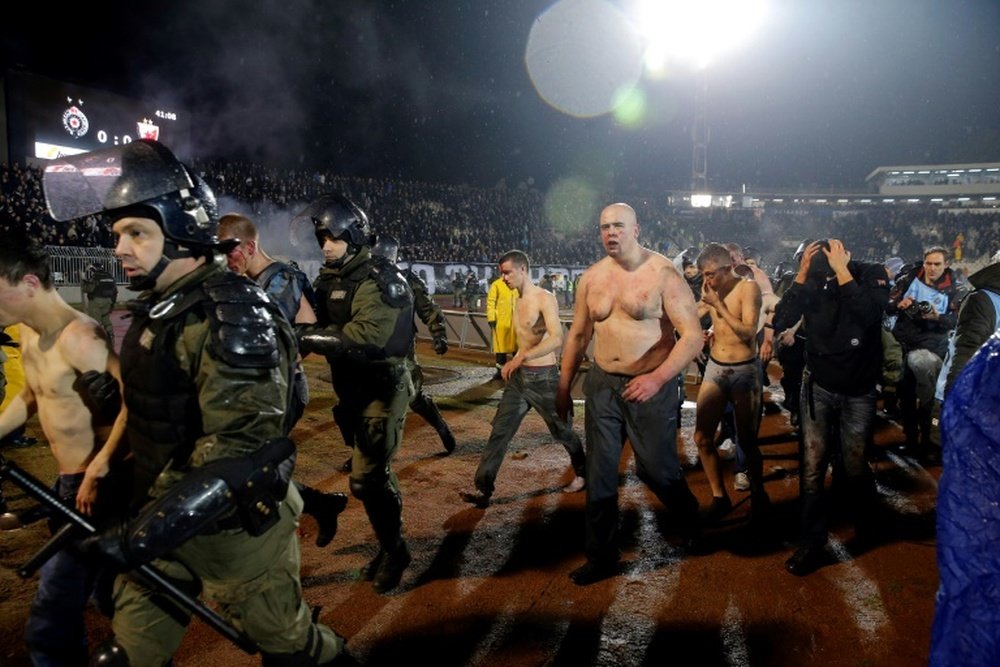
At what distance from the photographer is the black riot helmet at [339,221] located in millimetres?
3893

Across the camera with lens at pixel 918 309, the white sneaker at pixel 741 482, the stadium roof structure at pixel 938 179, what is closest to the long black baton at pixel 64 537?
the white sneaker at pixel 741 482

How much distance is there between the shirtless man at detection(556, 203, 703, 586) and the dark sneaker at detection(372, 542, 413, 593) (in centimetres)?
107

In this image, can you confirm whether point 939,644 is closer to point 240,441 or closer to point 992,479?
point 992,479

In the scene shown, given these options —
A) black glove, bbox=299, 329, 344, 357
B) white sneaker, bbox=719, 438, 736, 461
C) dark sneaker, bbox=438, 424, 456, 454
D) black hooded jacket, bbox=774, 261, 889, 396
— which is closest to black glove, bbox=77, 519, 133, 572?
black glove, bbox=299, 329, 344, 357

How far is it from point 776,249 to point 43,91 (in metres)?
54.1

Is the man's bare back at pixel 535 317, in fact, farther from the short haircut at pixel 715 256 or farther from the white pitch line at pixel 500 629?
the white pitch line at pixel 500 629

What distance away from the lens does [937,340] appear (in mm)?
6828

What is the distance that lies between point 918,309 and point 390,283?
598cm

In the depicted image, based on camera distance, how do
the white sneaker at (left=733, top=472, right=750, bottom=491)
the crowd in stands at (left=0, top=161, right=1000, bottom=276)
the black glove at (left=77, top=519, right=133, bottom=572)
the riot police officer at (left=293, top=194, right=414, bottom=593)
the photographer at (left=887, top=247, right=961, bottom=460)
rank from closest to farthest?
the black glove at (left=77, top=519, right=133, bottom=572)
the riot police officer at (left=293, top=194, right=414, bottom=593)
the white sneaker at (left=733, top=472, right=750, bottom=491)
the photographer at (left=887, top=247, right=961, bottom=460)
the crowd in stands at (left=0, top=161, right=1000, bottom=276)

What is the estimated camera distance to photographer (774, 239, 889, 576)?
13.0 feet

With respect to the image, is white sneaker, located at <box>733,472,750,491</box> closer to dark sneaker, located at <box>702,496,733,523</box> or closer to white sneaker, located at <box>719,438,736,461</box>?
dark sneaker, located at <box>702,496,733,523</box>

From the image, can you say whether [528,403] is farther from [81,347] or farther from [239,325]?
[239,325]

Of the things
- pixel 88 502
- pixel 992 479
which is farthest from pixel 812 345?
pixel 88 502

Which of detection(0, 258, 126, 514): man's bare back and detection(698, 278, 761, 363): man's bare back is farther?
detection(698, 278, 761, 363): man's bare back
